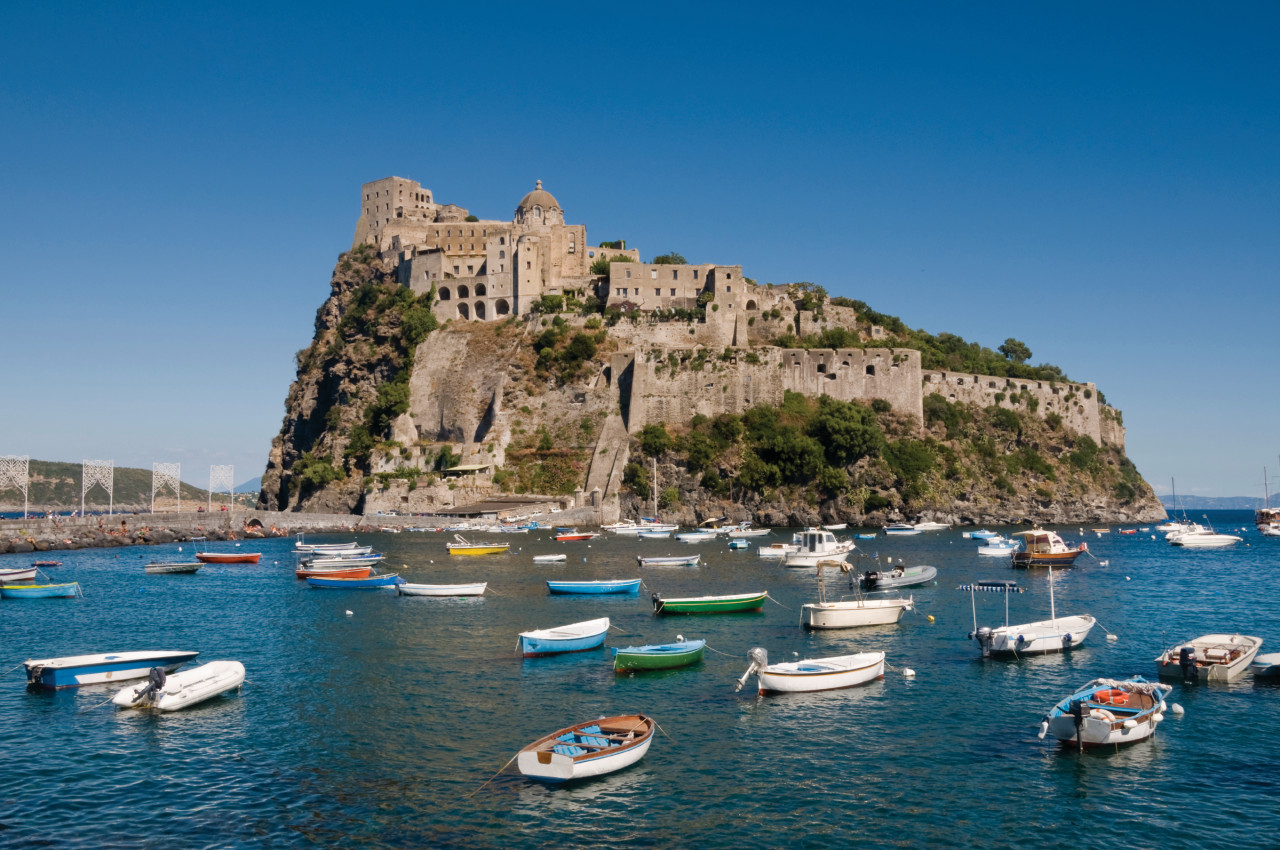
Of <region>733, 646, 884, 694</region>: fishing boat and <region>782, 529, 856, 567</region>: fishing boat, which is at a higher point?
<region>782, 529, 856, 567</region>: fishing boat

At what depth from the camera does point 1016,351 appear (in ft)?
344

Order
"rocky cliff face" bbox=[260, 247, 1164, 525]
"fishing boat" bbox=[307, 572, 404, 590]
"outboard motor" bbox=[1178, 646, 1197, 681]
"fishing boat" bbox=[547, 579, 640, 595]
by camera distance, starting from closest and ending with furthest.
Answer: "outboard motor" bbox=[1178, 646, 1197, 681] → "fishing boat" bbox=[547, 579, 640, 595] → "fishing boat" bbox=[307, 572, 404, 590] → "rocky cliff face" bbox=[260, 247, 1164, 525]

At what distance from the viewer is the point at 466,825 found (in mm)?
13547

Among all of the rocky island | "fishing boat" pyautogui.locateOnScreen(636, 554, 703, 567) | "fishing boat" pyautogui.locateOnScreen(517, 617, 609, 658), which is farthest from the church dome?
"fishing boat" pyautogui.locateOnScreen(517, 617, 609, 658)

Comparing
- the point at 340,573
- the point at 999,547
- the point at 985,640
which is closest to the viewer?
the point at 985,640

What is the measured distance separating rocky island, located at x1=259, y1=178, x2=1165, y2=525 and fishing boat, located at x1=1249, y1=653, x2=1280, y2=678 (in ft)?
150

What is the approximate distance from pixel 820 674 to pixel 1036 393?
69667 millimetres

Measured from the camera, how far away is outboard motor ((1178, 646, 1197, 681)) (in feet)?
71.3

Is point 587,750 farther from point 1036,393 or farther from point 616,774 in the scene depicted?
point 1036,393

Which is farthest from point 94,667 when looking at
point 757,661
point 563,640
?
point 757,661

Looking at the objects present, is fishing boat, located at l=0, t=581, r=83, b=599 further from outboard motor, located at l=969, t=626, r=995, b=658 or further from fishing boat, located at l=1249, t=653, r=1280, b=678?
fishing boat, located at l=1249, t=653, r=1280, b=678

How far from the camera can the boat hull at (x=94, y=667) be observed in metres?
21.6

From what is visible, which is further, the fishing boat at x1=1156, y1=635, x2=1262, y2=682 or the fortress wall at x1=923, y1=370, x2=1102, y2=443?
the fortress wall at x1=923, y1=370, x2=1102, y2=443

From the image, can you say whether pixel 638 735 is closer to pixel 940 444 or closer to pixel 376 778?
pixel 376 778
